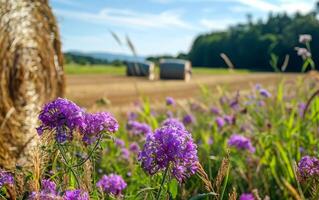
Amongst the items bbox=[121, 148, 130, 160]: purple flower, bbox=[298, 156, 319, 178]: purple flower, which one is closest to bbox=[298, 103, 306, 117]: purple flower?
bbox=[121, 148, 130, 160]: purple flower

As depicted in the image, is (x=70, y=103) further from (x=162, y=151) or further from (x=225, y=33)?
(x=225, y=33)

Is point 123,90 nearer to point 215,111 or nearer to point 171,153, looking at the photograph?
point 215,111

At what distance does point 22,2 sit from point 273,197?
270 centimetres

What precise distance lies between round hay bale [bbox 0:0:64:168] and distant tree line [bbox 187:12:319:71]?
56.2 meters

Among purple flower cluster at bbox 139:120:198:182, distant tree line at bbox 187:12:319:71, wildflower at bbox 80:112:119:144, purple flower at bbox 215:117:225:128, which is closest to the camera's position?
purple flower cluster at bbox 139:120:198:182

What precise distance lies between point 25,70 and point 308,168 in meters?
3.58

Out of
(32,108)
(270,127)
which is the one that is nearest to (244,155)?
(270,127)

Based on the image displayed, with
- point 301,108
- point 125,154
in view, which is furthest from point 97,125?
point 301,108

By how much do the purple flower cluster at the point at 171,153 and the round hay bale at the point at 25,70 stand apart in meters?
2.46

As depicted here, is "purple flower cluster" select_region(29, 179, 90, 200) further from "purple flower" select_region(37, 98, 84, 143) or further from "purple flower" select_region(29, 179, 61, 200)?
"purple flower" select_region(37, 98, 84, 143)

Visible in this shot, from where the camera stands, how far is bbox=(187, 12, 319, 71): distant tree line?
6662 cm

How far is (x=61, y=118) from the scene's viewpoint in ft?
4.94

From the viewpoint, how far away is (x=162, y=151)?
1467mm

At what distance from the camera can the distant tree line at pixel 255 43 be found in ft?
219
